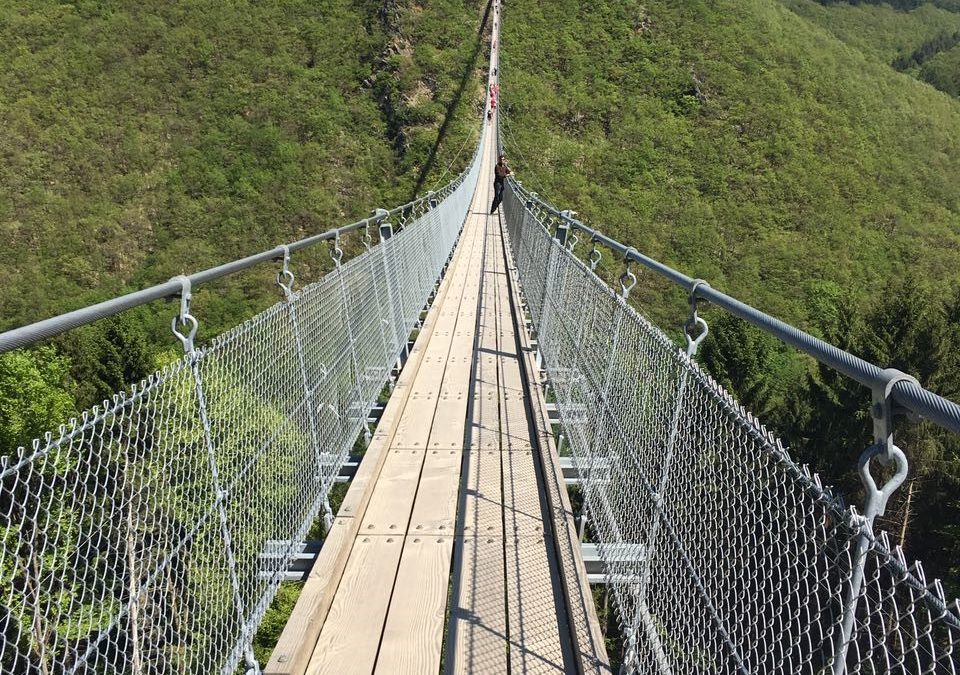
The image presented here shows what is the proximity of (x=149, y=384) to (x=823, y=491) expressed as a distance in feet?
5.04

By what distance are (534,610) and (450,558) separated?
20.2 inches

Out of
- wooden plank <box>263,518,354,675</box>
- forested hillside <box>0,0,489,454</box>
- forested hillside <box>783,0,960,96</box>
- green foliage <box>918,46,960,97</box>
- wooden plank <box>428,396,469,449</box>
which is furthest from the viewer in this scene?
forested hillside <box>783,0,960,96</box>

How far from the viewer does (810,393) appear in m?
20.7

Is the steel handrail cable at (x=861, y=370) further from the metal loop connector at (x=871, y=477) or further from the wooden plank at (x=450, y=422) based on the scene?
the wooden plank at (x=450, y=422)

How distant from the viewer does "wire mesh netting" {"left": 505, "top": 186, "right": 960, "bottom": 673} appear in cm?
104

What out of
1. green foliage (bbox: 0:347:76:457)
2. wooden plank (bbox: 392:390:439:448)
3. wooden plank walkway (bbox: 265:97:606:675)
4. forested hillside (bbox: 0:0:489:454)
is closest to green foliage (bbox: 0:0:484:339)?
forested hillside (bbox: 0:0:489:454)

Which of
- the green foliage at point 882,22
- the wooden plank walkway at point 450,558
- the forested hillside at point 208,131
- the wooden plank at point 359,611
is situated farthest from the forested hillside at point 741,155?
the green foliage at point 882,22

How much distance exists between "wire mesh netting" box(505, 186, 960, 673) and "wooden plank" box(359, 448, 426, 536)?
980 mm

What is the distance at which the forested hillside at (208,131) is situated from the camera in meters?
32.2

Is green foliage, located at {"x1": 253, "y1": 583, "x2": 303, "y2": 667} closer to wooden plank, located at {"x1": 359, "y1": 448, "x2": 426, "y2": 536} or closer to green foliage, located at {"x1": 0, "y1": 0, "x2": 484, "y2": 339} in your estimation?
wooden plank, located at {"x1": 359, "y1": 448, "x2": 426, "y2": 536}

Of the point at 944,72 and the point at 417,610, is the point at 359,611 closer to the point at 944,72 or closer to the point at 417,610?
the point at 417,610

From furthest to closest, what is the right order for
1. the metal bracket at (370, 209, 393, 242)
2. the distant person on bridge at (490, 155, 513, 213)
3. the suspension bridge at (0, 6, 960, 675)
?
the distant person on bridge at (490, 155, 513, 213) → the metal bracket at (370, 209, 393, 242) → the suspension bridge at (0, 6, 960, 675)

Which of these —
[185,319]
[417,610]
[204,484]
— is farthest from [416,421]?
[185,319]

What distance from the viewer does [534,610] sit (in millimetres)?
2625
